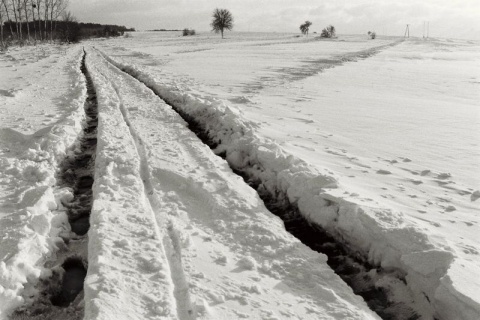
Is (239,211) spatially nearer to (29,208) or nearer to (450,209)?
(29,208)

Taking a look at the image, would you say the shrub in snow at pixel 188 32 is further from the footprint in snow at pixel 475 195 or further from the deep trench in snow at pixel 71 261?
the footprint in snow at pixel 475 195

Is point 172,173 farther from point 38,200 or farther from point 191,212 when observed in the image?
point 38,200

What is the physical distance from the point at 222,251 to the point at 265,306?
77 centimetres

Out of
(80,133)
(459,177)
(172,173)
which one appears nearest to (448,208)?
(459,177)

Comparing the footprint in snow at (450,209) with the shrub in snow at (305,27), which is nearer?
the footprint in snow at (450,209)

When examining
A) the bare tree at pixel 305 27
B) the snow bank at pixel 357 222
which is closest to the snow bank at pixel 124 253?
the snow bank at pixel 357 222

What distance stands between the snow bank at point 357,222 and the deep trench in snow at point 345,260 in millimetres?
66

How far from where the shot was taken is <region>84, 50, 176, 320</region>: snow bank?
2643mm

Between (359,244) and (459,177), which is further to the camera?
(459,177)

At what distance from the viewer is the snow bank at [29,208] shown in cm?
293

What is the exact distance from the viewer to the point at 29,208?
3945 mm

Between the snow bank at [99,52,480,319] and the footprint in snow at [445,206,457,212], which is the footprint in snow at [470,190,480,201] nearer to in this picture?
the footprint in snow at [445,206,457,212]

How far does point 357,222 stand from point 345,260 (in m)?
0.38

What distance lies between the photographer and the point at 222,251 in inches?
134
